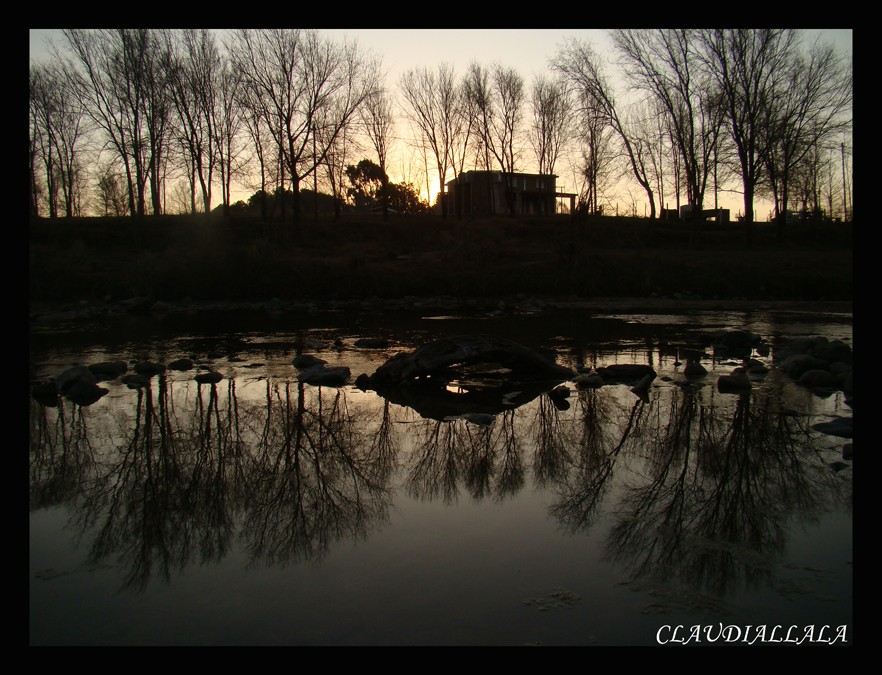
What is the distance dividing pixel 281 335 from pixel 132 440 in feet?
30.4

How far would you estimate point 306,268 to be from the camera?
27.6 meters

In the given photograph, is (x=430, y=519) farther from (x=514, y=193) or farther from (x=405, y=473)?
(x=514, y=193)

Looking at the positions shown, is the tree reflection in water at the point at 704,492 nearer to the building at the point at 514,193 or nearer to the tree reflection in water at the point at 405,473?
the tree reflection in water at the point at 405,473

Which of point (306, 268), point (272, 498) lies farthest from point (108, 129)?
point (272, 498)

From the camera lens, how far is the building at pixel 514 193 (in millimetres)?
56375

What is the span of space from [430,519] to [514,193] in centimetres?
5309

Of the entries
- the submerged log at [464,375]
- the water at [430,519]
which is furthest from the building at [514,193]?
the water at [430,519]

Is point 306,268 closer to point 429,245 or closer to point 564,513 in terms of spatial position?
point 429,245

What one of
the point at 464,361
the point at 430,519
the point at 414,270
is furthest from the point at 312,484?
the point at 414,270

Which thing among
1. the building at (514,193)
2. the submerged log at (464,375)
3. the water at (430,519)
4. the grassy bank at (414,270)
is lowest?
the water at (430,519)

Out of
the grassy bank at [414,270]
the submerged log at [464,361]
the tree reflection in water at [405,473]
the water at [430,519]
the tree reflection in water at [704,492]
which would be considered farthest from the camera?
the grassy bank at [414,270]

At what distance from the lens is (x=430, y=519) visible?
4191mm

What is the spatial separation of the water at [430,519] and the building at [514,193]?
49698 millimetres

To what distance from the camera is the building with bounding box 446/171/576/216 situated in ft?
185
